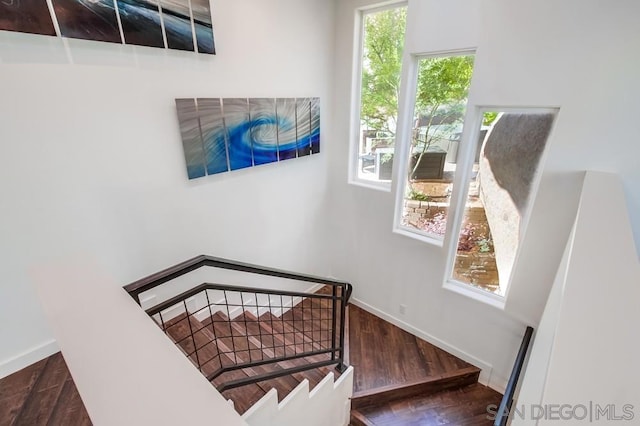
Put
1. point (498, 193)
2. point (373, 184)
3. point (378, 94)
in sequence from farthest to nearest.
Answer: point (373, 184)
point (378, 94)
point (498, 193)

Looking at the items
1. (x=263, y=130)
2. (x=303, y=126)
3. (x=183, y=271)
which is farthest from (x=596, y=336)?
(x=303, y=126)

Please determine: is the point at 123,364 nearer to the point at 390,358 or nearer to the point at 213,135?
the point at 213,135

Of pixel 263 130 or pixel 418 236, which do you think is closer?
pixel 263 130

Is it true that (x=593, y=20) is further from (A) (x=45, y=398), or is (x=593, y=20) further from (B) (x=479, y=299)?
(A) (x=45, y=398)

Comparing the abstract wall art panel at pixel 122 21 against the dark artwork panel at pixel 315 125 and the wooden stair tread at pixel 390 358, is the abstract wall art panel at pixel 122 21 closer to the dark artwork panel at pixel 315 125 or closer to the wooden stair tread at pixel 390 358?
the dark artwork panel at pixel 315 125

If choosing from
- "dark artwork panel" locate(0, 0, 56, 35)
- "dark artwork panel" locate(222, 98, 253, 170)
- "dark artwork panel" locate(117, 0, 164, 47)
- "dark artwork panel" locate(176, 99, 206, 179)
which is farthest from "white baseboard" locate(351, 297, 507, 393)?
"dark artwork panel" locate(0, 0, 56, 35)

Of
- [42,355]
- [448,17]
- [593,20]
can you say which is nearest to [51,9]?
[42,355]

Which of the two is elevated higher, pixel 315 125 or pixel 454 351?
pixel 315 125

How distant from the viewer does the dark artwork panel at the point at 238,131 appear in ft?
8.10

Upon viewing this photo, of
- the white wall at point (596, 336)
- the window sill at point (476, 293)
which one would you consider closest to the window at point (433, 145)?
the window sill at point (476, 293)

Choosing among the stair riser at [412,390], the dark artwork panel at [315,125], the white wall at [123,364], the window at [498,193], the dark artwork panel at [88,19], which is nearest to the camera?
the white wall at [123,364]

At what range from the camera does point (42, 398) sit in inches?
63.7

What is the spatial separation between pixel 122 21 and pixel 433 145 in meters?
2.76

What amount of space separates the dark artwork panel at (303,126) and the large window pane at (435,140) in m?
1.16
